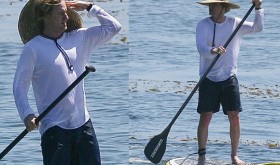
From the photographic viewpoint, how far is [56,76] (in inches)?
190

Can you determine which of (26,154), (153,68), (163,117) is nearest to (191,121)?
(163,117)

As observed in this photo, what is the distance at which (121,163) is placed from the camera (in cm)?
809

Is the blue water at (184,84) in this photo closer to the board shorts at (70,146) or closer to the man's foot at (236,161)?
the man's foot at (236,161)

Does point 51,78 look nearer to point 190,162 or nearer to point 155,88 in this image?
point 190,162

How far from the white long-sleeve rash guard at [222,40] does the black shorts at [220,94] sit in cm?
4

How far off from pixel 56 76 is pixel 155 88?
579 centimetres

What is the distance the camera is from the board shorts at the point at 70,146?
4840 millimetres

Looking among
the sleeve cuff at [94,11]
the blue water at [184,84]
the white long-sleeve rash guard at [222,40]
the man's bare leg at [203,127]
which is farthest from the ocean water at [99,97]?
A: the sleeve cuff at [94,11]

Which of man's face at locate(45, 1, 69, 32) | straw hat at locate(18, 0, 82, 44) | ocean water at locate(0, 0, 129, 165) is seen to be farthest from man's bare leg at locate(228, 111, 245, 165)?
man's face at locate(45, 1, 69, 32)

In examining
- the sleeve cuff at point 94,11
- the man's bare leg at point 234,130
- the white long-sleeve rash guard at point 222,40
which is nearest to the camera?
the sleeve cuff at point 94,11

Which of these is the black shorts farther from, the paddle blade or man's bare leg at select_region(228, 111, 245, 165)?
the paddle blade

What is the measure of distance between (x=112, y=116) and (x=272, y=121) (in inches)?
55.4

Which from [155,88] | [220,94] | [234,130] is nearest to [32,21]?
[220,94]

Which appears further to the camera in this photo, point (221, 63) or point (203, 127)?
point (203, 127)
